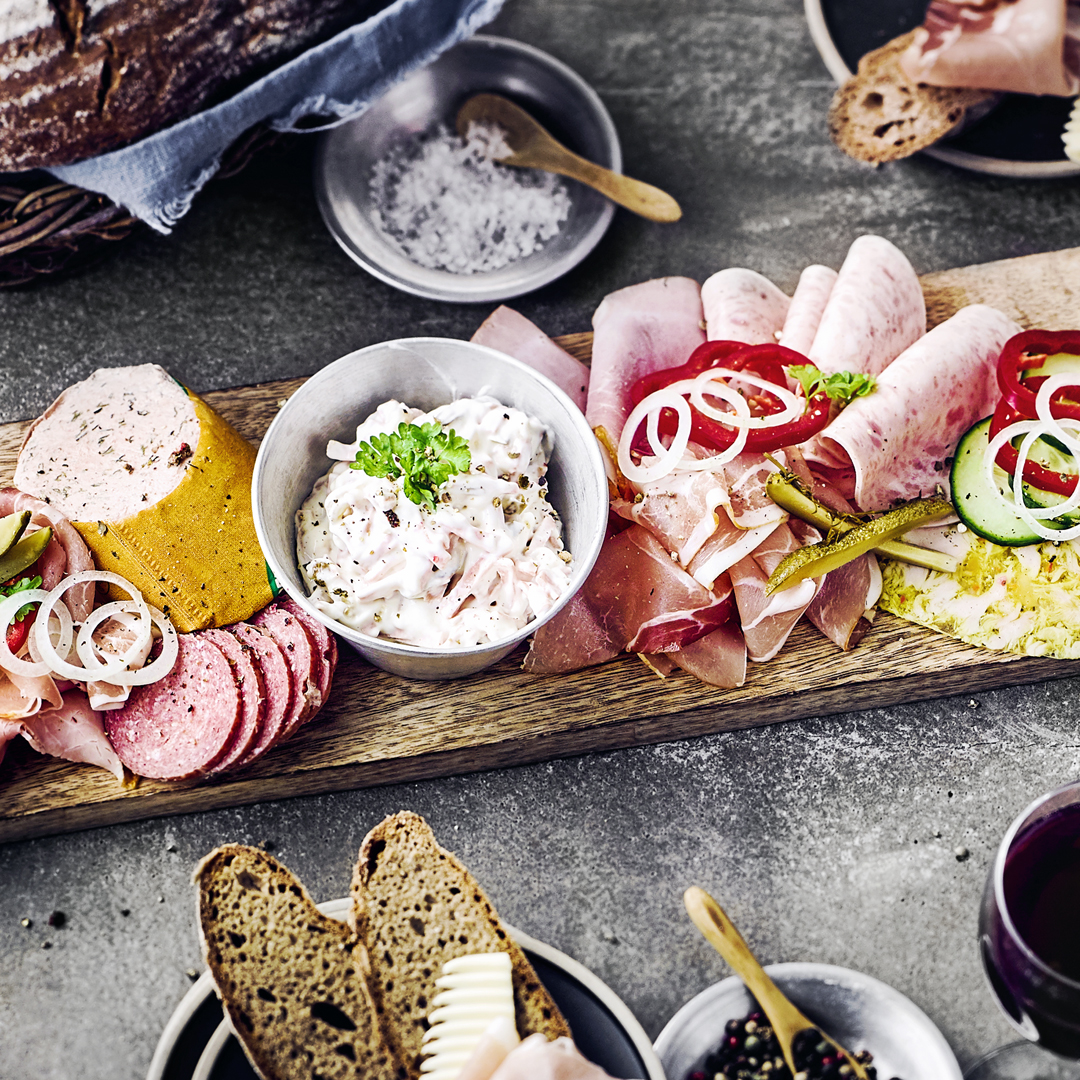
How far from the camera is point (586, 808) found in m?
2.13

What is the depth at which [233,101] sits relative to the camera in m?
2.05

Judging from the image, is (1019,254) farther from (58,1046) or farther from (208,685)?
(58,1046)

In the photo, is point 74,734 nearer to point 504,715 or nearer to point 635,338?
point 504,715

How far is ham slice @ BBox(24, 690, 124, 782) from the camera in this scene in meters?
1.90

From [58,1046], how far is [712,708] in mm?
1532

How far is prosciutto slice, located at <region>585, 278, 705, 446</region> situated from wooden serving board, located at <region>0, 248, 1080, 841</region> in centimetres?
58

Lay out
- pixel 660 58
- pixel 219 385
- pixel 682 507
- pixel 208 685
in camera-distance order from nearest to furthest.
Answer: pixel 208 685
pixel 682 507
pixel 219 385
pixel 660 58

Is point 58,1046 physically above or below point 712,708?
below

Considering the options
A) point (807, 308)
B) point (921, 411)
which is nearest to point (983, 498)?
point (921, 411)

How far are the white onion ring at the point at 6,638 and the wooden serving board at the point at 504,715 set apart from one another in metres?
0.25

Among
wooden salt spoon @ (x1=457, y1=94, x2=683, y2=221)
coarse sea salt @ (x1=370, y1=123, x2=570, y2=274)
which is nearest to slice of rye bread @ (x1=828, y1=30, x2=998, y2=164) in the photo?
wooden salt spoon @ (x1=457, y1=94, x2=683, y2=221)

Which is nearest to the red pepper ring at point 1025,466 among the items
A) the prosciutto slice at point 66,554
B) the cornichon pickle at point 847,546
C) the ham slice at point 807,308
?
the cornichon pickle at point 847,546

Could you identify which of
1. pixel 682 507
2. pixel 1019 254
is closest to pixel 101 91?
pixel 682 507

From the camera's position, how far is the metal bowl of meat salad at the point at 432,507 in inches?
69.4
